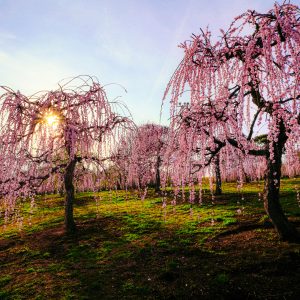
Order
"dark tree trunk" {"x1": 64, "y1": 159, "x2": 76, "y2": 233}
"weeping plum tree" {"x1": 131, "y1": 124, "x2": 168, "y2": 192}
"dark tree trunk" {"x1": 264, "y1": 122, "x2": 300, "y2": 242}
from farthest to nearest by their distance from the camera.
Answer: "weeping plum tree" {"x1": 131, "y1": 124, "x2": 168, "y2": 192}
"dark tree trunk" {"x1": 64, "y1": 159, "x2": 76, "y2": 233}
"dark tree trunk" {"x1": 264, "y1": 122, "x2": 300, "y2": 242}

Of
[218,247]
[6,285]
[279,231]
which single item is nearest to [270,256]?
[279,231]

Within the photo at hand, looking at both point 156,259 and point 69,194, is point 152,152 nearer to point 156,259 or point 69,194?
point 69,194

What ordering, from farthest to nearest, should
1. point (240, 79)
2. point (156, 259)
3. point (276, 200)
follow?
point (156, 259) < point (276, 200) < point (240, 79)

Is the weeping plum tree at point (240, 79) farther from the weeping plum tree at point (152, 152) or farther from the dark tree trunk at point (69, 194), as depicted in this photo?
the weeping plum tree at point (152, 152)

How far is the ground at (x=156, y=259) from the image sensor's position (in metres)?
6.99

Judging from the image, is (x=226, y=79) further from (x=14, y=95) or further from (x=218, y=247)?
(x=218, y=247)

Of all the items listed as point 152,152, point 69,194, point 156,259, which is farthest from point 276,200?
point 152,152

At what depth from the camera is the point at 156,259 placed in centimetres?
931

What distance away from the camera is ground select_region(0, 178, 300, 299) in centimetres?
699

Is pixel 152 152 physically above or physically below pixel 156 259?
above

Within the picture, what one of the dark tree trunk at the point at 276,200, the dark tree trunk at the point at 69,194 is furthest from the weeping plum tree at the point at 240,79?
the dark tree trunk at the point at 69,194

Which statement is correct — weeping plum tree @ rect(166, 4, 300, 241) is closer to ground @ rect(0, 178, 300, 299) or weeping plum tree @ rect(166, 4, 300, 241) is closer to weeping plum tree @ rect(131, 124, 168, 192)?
ground @ rect(0, 178, 300, 299)

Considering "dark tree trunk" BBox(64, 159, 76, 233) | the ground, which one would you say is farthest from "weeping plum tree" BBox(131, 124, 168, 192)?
"dark tree trunk" BBox(64, 159, 76, 233)

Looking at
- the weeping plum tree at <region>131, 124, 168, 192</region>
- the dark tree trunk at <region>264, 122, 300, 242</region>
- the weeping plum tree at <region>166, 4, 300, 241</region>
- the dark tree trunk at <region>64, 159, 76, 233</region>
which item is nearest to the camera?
the weeping plum tree at <region>166, 4, 300, 241</region>
